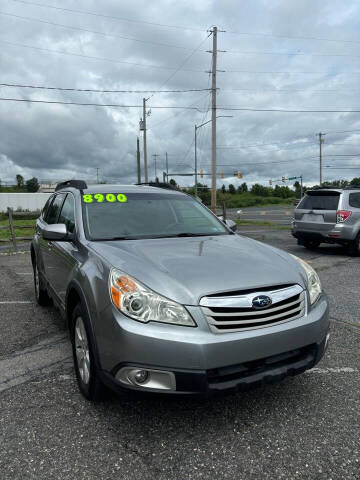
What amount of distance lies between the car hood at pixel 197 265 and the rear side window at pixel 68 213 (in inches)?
28.3

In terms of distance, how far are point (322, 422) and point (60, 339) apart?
109 inches

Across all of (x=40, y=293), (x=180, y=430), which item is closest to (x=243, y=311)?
(x=180, y=430)

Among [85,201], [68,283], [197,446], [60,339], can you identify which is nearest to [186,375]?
[197,446]

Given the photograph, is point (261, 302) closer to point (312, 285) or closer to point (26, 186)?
point (312, 285)

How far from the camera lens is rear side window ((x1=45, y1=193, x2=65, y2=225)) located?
15.0 feet

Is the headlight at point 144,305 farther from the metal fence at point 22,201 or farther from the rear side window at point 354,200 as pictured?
the metal fence at point 22,201

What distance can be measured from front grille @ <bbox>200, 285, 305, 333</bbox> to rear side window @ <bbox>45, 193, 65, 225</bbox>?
2859mm

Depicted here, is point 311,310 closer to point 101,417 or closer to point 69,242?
point 101,417

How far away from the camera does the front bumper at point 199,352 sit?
7.03 ft

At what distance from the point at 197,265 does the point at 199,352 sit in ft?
2.01

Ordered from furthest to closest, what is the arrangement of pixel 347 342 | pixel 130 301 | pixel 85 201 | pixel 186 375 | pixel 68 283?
pixel 347 342
pixel 85 201
pixel 68 283
pixel 130 301
pixel 186 375

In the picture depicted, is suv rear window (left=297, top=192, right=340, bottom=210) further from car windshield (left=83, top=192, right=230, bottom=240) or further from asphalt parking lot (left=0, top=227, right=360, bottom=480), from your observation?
asphalt parking lot (left=0, top=227, right=360, bottom=480)

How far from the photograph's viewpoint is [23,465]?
2.16 meters

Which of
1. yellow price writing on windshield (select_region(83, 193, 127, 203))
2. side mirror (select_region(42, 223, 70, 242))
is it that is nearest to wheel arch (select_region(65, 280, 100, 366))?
side mirror (select_region(42, 223, 70, 242))
